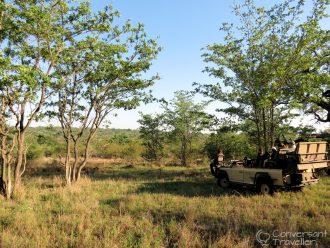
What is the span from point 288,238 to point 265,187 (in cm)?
538

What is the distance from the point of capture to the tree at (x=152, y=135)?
31953mm

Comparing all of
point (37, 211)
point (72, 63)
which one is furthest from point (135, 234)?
point (72, 63)

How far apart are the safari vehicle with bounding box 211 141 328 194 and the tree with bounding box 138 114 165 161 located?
19251 mm

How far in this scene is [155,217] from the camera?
906cm

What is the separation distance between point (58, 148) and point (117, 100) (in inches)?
1217

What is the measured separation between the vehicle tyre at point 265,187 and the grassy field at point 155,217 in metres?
0.43

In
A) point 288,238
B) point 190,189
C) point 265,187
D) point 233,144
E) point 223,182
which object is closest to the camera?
point 288,238

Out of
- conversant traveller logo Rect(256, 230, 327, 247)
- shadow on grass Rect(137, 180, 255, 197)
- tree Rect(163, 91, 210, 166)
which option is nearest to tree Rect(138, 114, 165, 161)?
tree Rect(163, 91, 210, 166)

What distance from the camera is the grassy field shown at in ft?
22.6

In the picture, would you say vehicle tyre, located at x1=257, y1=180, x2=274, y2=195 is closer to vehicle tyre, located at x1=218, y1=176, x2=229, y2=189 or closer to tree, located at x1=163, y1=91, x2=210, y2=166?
vehicle tyre, located at x1=218, y1=176, x2=229, y2=189

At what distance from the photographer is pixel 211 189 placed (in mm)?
13977

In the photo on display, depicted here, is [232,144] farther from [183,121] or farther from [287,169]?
[287,169]

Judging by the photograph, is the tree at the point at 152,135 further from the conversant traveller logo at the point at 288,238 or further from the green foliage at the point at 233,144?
the conversant traveller logo at the point at 288,238

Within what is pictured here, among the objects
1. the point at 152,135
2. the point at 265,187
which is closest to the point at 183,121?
the point at 152,135
